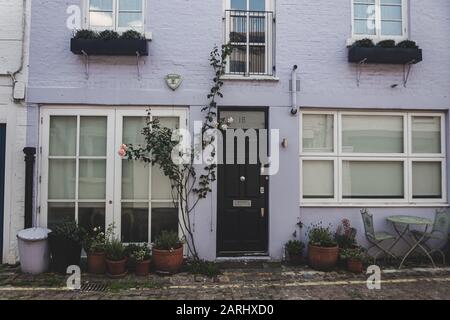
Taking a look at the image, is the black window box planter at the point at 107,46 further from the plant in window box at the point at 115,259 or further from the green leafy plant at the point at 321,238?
the green leafy plant at the point at 321,238

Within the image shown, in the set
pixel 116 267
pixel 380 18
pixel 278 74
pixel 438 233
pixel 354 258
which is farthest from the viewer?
pixel 380 18

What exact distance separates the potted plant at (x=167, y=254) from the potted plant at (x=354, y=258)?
2931 millimetres

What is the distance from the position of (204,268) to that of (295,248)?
175cm

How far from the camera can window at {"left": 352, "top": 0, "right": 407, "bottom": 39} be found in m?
7.41

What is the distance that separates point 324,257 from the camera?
21.3ft

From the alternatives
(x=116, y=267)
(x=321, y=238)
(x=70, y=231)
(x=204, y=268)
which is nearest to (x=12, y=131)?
(x=70, y=231)

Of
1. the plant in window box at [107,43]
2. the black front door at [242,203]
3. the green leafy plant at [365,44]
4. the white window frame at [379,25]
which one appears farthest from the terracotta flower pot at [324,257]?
the plant in window box at [107,43]

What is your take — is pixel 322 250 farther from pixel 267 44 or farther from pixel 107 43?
pixel 107 43

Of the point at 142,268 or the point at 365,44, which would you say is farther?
the point at 365,44

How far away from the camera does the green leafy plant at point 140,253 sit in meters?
6.19

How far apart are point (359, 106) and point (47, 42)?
20.1 feet

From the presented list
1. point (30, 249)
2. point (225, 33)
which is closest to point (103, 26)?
point (225, 33)

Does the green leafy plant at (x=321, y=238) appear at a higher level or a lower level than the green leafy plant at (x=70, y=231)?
lower

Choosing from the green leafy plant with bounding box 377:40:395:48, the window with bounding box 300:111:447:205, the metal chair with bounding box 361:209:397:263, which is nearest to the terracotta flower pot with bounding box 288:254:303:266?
the window with bounding box 300:111:447:205
